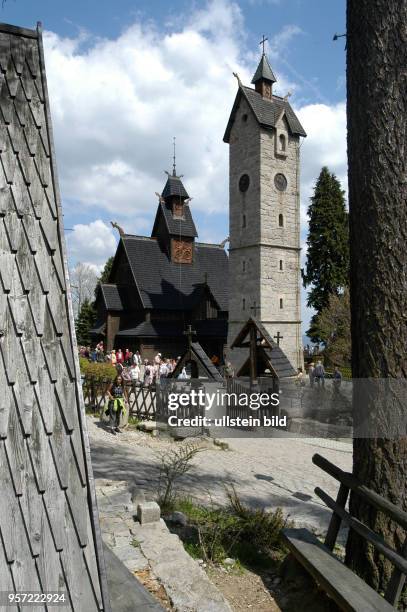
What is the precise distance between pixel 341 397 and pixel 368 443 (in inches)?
393

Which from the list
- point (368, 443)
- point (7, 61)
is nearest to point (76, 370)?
point (7, 61)

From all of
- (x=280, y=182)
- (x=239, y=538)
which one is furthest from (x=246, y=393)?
(x=280, y=182)

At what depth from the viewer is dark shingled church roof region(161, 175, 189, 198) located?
36031mm

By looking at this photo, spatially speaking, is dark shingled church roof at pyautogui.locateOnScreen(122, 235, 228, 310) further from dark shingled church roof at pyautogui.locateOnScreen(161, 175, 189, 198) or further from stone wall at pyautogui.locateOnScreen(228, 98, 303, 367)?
stone wall at pyautogui.locateOnScreen(228, 98, 303, 367)

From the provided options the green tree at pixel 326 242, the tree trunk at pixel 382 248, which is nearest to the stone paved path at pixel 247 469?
the tree trunk at pixel 382 248

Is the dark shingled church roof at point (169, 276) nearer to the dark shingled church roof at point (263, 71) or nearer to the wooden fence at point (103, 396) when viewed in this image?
the dark shingled church roof at point (263, 71)

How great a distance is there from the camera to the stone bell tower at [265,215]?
27.2 metres

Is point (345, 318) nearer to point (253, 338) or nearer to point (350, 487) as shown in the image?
point (253, 338)

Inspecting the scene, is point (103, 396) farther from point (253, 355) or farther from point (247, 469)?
point (247, 469)

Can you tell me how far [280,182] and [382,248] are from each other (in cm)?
2591

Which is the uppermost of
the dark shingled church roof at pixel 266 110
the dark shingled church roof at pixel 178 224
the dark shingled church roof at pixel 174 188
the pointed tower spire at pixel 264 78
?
the pointed tower spire at pixel 264 78

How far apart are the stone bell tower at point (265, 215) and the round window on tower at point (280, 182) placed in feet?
0.20

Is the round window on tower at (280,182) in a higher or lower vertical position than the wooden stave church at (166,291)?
higher

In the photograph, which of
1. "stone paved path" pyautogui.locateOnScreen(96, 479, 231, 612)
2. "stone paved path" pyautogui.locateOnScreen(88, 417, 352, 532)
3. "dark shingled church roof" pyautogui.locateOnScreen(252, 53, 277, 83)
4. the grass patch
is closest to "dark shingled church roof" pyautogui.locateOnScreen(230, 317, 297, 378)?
"stone paved path" pyautogui.locateOnScreen(88, 417, 352, 532)
